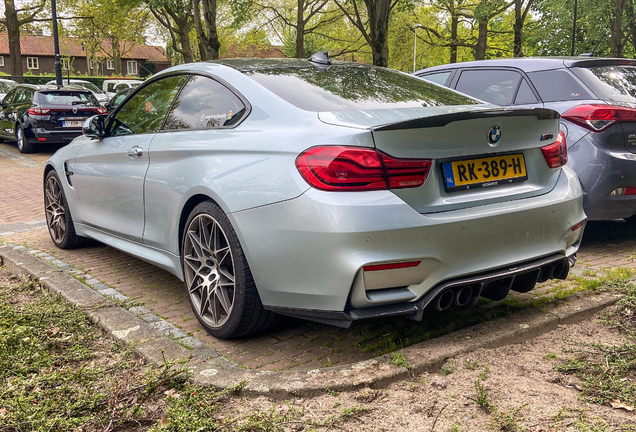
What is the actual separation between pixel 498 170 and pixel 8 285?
3589mm

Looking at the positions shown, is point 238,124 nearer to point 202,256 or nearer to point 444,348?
point 202,256

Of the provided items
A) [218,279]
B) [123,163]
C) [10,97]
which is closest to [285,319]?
[218,279]

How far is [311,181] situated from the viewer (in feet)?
9.35

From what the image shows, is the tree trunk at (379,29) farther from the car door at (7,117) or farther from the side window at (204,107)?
the side window at (204,107)

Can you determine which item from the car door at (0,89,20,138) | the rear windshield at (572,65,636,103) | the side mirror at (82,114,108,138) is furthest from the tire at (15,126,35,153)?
the rear windshield at (572,65,636,103)

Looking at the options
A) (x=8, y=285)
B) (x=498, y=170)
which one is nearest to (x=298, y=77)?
(x=498, y=170)

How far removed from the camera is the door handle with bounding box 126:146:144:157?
163 inches

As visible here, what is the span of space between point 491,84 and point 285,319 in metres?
3.92

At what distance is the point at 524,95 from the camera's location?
5906 millimetres

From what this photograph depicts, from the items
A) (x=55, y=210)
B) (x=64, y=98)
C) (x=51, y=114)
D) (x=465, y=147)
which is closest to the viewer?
(x=465, y=147)

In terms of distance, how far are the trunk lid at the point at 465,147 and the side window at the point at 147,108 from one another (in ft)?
5.05

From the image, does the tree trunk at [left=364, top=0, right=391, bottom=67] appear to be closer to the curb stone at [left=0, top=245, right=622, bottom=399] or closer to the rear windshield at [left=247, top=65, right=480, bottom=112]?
the rear windshield at [left=247, top=65, right=480, bottom=112]

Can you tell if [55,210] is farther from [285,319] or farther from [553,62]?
[553,62]

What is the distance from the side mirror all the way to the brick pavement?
3.56 feet
